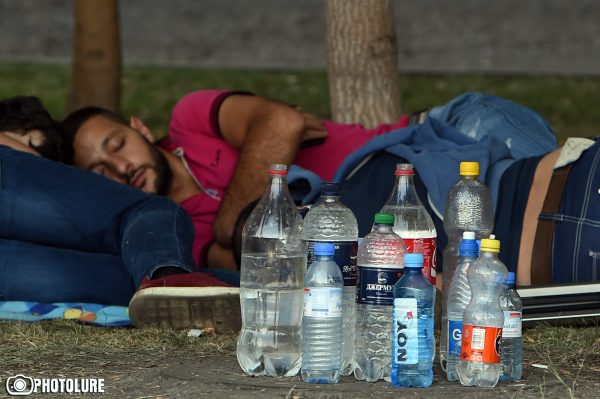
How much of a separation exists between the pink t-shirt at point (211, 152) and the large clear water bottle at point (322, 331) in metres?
1.99

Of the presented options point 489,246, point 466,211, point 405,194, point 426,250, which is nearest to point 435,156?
point 466,211

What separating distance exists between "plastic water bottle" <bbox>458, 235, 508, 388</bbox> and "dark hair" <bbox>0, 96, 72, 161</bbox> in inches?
106

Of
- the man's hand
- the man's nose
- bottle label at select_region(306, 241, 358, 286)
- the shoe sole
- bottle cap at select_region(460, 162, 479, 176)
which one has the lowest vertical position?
the shoe sole

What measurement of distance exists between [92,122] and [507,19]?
985cm

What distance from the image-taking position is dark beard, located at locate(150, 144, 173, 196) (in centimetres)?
542

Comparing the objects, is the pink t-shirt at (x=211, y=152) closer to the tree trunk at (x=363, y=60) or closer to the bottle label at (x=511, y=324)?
the tree trunk at (x=363, y=60)

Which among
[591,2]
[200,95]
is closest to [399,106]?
[200,95]

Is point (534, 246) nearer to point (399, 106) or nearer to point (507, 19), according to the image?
point (399, 106)

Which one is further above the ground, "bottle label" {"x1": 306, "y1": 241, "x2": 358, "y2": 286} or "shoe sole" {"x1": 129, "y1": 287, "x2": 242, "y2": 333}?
"bottle label" {"x1": 306, "y1": 241, "x2": 358, "y2": 286}

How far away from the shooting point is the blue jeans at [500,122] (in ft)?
17.5

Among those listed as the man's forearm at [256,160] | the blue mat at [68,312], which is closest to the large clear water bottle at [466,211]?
the man's forearm at [256,160]

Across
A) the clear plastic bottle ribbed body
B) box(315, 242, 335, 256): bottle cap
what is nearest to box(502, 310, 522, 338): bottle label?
the clear plastic bottle ribbed body

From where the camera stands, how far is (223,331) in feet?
13.8

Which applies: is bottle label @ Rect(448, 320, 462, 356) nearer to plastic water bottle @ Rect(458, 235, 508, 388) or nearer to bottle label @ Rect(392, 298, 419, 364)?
plastic water bottle @ Rect(458, 235, 508, 388)
